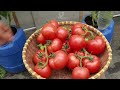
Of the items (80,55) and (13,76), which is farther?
(13,76)

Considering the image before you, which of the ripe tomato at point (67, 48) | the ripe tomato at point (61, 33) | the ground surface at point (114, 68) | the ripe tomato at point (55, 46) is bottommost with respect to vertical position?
the ground surface at point (114, 68)

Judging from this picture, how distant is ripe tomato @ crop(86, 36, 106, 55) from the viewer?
48.2 inches

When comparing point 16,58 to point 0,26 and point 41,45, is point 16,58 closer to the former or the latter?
point 0,26

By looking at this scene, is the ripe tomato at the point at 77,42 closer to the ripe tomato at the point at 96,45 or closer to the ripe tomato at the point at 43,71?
the ripe tomato at the point at 96,45

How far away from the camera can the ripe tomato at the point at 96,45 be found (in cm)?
122

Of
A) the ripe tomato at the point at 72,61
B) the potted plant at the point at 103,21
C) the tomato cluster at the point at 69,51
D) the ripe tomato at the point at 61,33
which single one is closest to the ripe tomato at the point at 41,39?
the tomato cluster at the point at 69,51

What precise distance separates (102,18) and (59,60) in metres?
0.60

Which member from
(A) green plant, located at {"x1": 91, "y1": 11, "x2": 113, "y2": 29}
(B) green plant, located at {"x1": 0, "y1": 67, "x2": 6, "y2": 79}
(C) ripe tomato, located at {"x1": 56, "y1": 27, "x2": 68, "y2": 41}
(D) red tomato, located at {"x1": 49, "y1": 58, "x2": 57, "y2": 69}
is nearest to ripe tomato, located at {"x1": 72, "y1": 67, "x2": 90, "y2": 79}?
(D) red tomato, located at {"x1": 49, "y1": 58, "x2": 57, "y2": 69}

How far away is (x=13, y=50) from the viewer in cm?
154

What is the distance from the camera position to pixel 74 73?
1.12 metres

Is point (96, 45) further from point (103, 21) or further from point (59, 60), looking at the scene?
point (103, 21)

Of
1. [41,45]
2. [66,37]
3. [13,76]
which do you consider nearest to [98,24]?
[66,37]

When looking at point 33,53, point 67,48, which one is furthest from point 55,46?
point 33,53
